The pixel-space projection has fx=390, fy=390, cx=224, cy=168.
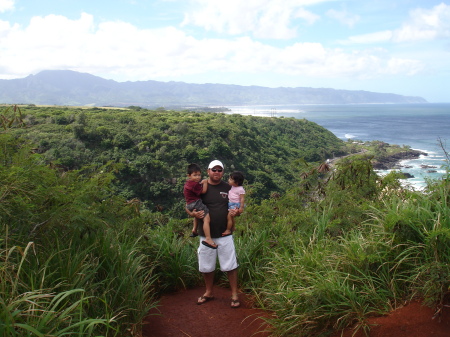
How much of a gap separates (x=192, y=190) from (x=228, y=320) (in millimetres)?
1350

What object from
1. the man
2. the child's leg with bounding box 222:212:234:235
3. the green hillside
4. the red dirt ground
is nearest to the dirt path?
the red dirt ground

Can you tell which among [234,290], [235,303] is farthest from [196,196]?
[235,303]

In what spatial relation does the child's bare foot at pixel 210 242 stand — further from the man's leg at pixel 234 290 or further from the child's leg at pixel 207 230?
the man's leg at pixel 234 290

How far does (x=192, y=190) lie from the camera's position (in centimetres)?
407

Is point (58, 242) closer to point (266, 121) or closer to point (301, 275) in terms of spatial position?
point (301, 275)

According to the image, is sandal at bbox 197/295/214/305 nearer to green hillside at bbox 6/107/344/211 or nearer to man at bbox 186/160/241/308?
man at bbox 186/160/241/308

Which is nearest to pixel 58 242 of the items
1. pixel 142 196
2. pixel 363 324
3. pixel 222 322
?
pixel 222 322

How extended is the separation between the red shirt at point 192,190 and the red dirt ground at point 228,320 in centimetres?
115

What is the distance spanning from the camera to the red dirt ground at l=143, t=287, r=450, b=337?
9.36ft

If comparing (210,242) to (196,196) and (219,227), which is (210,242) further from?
(196,196)

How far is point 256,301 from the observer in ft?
13.7

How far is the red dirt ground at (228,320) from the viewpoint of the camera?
2852 mm

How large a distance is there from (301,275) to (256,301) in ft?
2.52

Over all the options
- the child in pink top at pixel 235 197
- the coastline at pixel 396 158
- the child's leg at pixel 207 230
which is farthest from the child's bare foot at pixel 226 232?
the coastline at pixel 396 158
